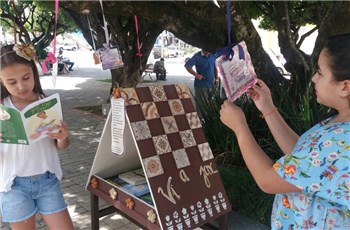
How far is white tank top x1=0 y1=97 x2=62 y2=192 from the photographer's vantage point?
2.00 metres

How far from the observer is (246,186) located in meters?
3.39

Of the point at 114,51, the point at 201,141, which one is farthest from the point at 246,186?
the point at 114,51

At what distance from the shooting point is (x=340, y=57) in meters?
1.26

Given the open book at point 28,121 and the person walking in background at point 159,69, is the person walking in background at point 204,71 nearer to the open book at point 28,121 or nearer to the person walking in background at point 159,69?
the open book at point 28,121

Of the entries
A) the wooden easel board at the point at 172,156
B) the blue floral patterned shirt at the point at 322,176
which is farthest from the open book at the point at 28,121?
the blue floral patterned shirt at the point at 322,176

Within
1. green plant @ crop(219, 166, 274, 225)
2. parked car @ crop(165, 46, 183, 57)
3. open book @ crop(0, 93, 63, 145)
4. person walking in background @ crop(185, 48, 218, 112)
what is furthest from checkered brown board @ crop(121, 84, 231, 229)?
parked car @ crop(165, 46, 183, 57)

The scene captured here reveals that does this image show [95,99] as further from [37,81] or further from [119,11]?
[37,81]

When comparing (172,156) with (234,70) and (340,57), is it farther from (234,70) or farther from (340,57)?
(340,57)

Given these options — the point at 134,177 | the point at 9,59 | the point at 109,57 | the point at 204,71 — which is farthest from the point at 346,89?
the point at 204,71

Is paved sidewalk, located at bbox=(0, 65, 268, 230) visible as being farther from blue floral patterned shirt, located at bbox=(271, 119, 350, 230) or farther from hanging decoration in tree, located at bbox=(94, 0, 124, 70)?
blue floral patterned shirt, located at bbox=(271, 119, 350, 230)

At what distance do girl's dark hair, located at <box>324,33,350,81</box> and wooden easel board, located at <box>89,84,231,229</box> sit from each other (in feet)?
3.80

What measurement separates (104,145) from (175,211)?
2.21ft

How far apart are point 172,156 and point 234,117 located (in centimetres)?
72

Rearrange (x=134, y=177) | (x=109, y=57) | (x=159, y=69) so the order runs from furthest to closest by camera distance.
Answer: (x=159, y=69) → (x=109, y=57) → (x=134, y=177)
